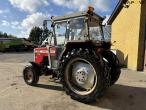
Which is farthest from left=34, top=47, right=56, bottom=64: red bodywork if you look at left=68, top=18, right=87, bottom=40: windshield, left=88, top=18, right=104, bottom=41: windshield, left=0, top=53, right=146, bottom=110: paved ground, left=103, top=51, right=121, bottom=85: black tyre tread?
left=103, top=51, right=121, bottom=85: black tyre tread

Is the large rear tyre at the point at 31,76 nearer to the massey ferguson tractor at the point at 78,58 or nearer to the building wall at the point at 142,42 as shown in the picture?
the massey ferguson tractor at the point at 78,58

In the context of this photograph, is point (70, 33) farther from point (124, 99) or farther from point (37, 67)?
point (124, 99)

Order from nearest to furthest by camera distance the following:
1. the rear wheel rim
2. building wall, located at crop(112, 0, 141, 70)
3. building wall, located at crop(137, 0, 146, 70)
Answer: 1. the rear wheel rim
2. building wall, located at crop(137, 0, 146, 70)
3. building wall, located at crop(112, 0, 141, 70)

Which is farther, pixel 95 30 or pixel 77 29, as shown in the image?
pixel 95 30

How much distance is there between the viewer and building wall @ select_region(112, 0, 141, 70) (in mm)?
14414

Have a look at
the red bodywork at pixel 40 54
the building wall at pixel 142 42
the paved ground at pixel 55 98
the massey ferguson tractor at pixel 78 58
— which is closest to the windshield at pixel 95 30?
the massey ferguson tractor at pixel 78 58

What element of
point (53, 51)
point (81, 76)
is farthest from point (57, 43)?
point (81, 76)

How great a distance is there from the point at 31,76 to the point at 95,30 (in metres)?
2.86

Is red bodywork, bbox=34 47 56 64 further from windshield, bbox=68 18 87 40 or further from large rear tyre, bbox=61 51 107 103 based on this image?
large rear tyre, bbox=61 51 107 103

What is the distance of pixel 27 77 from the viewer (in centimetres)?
920

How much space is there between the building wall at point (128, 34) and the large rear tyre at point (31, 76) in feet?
23.8

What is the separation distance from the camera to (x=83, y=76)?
7.27 m

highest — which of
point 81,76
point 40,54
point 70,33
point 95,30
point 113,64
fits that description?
point 95,30

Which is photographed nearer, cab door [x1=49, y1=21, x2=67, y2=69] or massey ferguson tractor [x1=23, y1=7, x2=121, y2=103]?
massey ferguson tractor [x1=23, y1=7, x2=121, y2=103]
